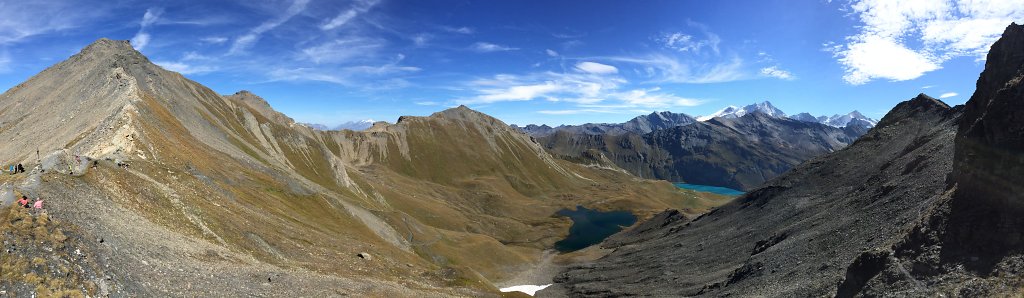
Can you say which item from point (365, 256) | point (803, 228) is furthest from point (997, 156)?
point (365, 256)

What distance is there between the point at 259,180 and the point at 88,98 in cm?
5372

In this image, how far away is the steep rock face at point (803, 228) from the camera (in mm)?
63250

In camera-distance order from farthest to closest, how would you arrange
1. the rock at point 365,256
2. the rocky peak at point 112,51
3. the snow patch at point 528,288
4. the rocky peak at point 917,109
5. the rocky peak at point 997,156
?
the rocky peak at point 112,51
the snow patch at point 528,288
the rocky peak at point 917,109
the rock at point 365,256
the rocky peak at point 997,156

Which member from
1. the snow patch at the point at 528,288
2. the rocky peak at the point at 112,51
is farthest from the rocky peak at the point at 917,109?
the rocky peak at the point at 112,51

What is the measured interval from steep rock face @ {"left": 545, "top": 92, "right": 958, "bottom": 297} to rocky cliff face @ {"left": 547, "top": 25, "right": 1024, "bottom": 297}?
13.8 inches

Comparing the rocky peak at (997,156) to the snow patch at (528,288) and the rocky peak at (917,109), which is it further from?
the snow patch at (528,288)

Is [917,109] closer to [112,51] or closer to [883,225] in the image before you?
[883,225]

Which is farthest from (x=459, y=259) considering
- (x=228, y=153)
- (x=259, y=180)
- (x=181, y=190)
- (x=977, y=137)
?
(x=977, y=137)

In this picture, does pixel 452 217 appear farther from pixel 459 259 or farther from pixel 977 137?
pixel 977 137

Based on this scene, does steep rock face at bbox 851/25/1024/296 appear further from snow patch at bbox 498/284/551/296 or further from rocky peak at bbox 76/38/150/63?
rocky peak at bbox 76/38/150/63

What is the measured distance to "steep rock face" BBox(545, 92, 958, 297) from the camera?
63250mm

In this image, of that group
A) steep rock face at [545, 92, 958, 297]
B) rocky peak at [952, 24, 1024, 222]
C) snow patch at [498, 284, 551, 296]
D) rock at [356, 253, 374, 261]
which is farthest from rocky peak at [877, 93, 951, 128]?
rock at [356, 253, 374, 261]

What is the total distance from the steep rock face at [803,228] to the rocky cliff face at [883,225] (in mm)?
351

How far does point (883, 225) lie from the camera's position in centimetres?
6306
